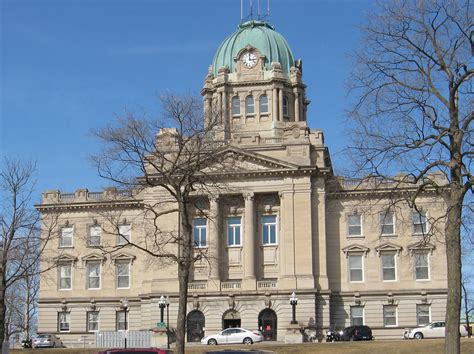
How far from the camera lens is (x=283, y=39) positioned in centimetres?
8531

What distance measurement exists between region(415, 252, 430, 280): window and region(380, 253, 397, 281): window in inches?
75.0

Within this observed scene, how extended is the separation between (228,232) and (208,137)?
25.1 meters

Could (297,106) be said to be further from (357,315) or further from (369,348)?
(369,348)

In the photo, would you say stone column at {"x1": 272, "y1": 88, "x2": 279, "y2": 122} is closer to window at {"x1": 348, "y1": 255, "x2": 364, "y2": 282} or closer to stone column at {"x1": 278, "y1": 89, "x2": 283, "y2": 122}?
stone column at {"x1": 278, "y1": 89, "x2": 283, "y2": 122}

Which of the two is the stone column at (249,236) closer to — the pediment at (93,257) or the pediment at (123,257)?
the pediment at (123,257)

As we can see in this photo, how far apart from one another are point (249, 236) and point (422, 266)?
1487 centimetres

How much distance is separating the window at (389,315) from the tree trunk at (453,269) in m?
40.8

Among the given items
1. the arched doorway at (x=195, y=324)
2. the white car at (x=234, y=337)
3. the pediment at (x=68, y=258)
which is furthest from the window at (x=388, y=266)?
the pediment at (x=68, y=258)

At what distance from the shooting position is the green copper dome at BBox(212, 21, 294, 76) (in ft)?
271

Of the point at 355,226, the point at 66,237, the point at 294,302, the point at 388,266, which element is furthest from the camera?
the point at 66,237

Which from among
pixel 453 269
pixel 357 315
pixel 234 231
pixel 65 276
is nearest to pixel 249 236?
pixel 234 231

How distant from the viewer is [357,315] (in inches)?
2694

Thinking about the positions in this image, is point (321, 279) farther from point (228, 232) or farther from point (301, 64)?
point (301, 64)

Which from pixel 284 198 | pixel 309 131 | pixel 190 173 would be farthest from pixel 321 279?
pixel 190 173
